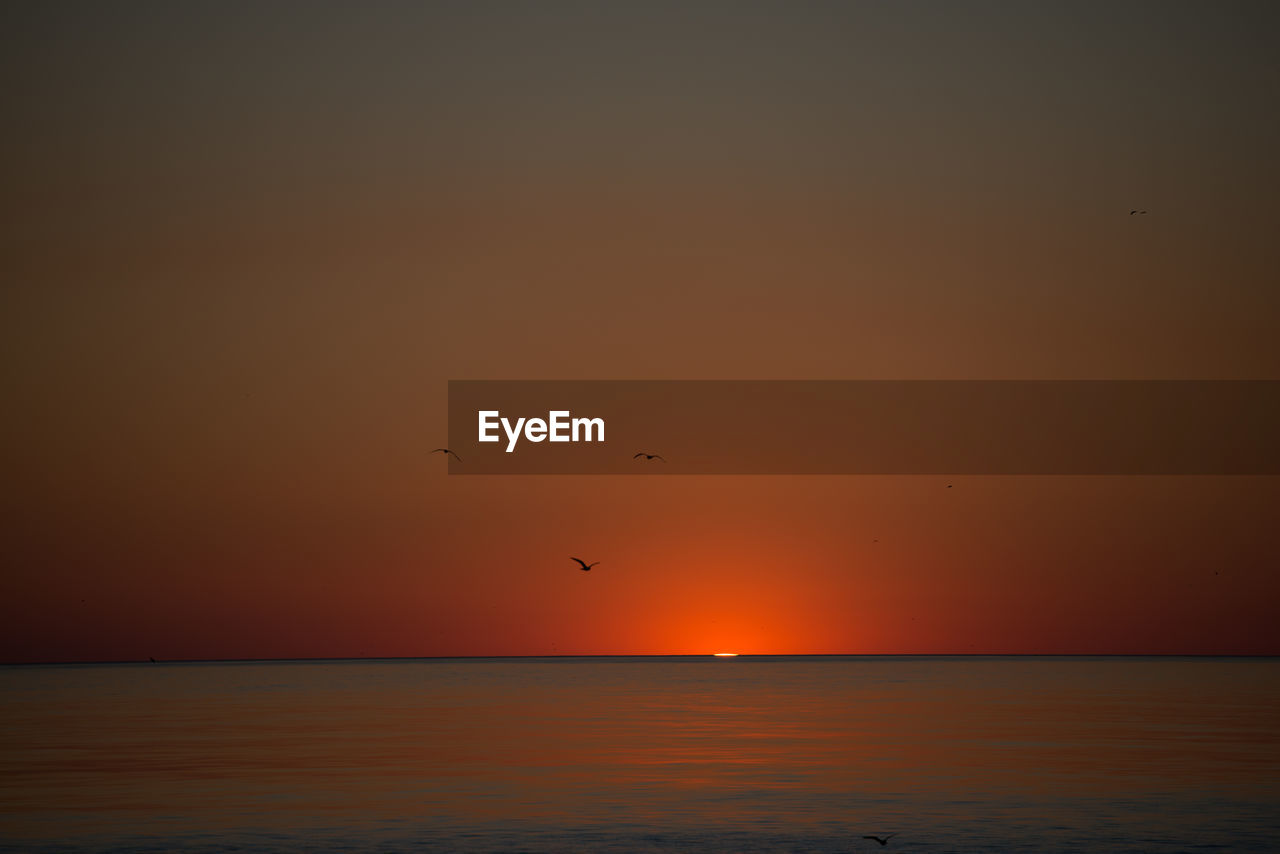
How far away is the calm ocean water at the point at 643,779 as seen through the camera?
101ft

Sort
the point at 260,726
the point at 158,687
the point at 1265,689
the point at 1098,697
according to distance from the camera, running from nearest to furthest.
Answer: the point at 260,726 → the point at 1098,697 → the point at 1265,689 → the point at 158,687

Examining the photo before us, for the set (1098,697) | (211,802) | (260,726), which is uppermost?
(1098,697)

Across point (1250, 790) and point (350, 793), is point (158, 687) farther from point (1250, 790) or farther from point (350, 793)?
point (1250, 790)

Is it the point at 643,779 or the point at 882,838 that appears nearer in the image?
the point at 882,838

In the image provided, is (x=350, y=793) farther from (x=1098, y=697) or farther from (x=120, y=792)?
(x=1098, y=697)

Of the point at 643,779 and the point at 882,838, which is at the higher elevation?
the point at 643,779

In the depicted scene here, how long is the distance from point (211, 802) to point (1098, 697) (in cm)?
6912

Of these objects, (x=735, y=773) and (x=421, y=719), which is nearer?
(x=735, y=773)

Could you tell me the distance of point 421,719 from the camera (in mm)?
70438

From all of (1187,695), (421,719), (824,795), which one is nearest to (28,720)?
(421,719)

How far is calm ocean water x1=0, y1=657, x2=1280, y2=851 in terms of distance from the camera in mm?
30844

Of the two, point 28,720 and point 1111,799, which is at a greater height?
point 28,720

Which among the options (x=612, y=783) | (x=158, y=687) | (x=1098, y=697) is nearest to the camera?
(x=612, y=783)

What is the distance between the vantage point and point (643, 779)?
41.0m
